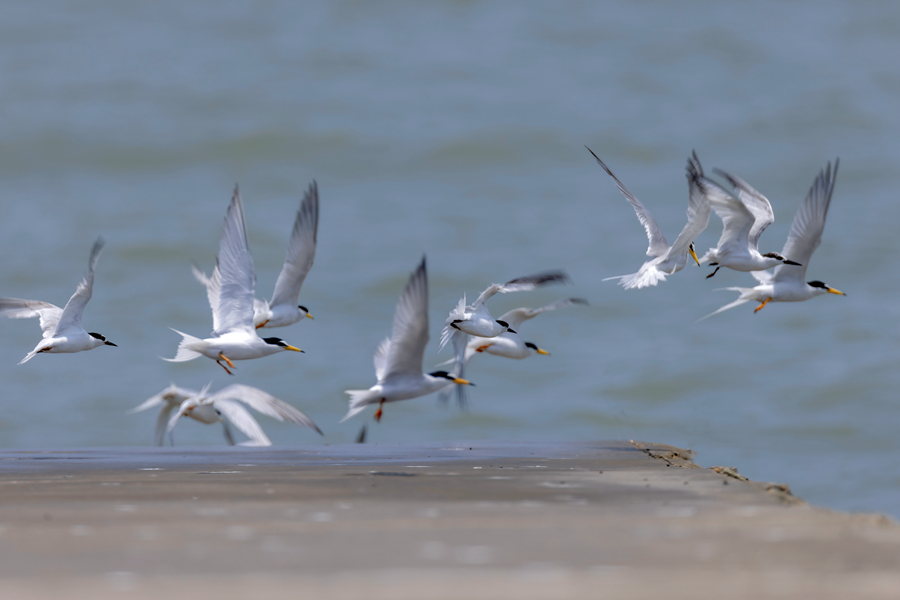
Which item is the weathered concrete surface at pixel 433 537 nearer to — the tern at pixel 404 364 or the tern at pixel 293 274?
the tern at pixel 404 364

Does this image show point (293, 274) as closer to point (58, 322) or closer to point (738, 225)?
point (58, 322)

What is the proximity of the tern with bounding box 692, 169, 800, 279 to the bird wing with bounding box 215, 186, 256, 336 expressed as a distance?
4610 mm

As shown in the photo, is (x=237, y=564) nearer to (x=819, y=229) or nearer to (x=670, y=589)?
(x=670, y=589)

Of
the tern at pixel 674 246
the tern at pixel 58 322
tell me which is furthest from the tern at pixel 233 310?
the tern at pixel 674 246

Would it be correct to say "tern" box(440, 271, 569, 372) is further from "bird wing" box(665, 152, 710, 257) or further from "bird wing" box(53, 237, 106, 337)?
"bird wing" box(53, 237, 106, 337)

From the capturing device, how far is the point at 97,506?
5.47 metres

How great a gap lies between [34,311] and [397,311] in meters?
4.97

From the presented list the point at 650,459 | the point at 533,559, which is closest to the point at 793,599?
the point at 533,559

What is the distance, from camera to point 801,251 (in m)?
13.5

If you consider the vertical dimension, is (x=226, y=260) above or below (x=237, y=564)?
above

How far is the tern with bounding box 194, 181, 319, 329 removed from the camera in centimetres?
1167

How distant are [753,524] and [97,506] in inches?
123

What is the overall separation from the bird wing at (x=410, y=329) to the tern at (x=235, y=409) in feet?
3.30

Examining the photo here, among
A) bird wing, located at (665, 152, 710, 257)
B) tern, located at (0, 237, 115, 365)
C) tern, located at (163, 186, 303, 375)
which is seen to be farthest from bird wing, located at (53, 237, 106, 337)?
bird wing, located at (665, 152, 710, 257)
